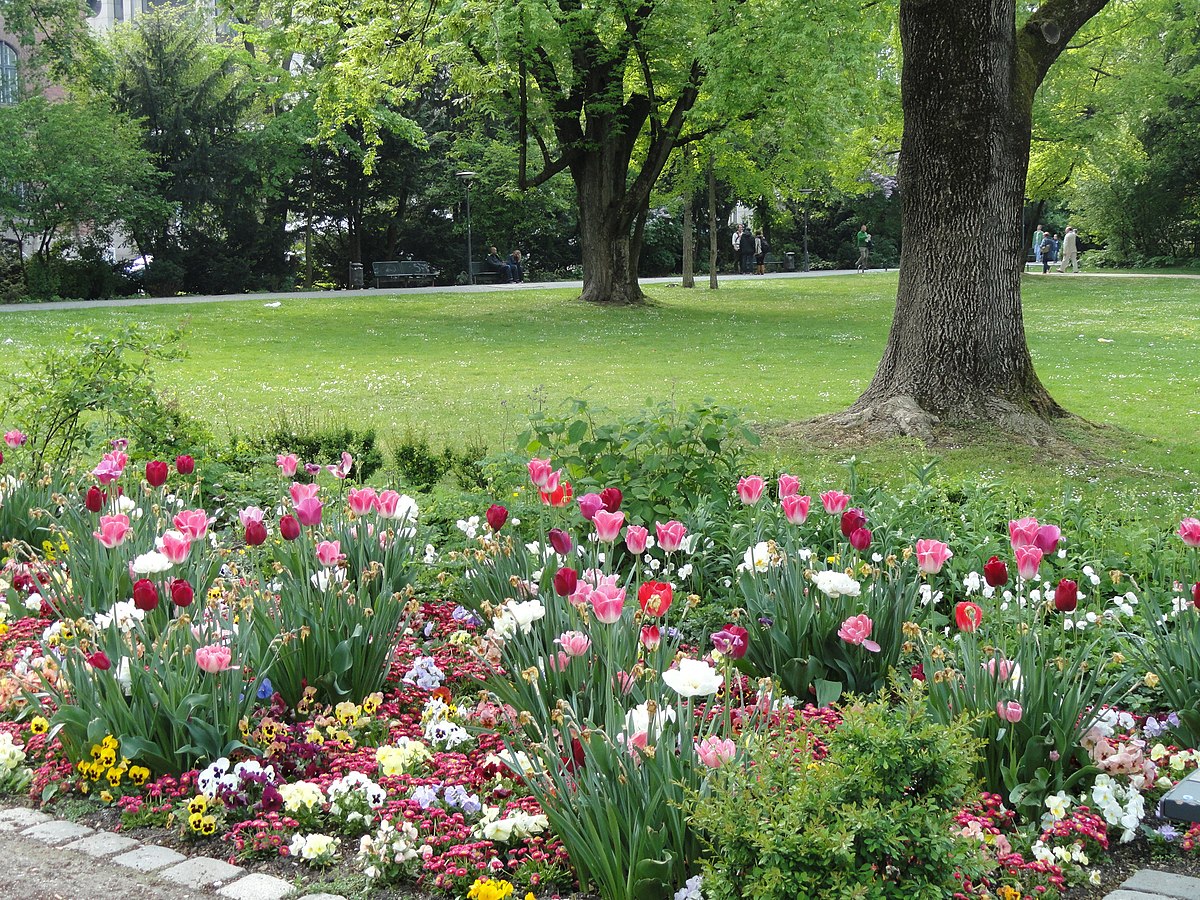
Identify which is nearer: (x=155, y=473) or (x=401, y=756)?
(x=401, y=756)

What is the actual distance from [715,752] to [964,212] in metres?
7.67

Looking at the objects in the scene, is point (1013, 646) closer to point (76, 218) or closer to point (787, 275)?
point (76, 218)

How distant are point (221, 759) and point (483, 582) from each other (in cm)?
134

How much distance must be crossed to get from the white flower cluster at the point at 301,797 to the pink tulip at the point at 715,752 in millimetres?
1291

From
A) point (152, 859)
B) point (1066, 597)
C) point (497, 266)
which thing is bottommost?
point (152, 859)

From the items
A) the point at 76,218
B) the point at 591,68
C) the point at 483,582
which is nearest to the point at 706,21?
the point at 591,68

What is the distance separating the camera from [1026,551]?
3.63m

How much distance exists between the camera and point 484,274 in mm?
39844

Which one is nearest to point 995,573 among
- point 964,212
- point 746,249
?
point 964,212

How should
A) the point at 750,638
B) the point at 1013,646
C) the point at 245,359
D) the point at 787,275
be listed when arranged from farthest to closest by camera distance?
the point at 787,275
the point at 245,359
the point at 750,638
the point at 1013,646

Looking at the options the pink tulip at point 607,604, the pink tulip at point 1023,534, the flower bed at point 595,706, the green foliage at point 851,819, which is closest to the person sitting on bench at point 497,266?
the flower bed at point 595,706

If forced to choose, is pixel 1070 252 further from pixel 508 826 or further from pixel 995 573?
pixel 508 826

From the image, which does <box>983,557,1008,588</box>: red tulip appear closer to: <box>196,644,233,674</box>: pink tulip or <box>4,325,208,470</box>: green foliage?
<box>196,644,233,674</box>: pink tulip

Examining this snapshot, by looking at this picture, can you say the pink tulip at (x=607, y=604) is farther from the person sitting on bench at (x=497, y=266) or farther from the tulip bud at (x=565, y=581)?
the person sitting on bench at (x=497, y=266)
